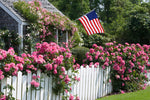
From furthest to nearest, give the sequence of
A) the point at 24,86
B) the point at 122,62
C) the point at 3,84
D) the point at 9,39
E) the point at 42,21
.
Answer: the point at 42,21 → the point at 9,39 → the point at 122,62 → the point at 24,86 → the point at 3,84

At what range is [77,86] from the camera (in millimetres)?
5633

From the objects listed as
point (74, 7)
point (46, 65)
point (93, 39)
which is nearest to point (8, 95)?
point (46, 65)

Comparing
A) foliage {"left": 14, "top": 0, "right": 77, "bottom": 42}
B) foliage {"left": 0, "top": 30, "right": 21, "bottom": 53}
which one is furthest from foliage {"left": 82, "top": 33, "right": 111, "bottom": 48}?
foliage {"left": 0, "top": 30, "right": 21, "bottom": 53}

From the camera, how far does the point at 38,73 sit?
4.43 meters

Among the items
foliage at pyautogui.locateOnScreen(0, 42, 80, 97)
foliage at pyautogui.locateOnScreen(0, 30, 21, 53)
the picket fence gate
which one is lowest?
the picket fence gate

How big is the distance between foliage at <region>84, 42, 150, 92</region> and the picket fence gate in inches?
11.9

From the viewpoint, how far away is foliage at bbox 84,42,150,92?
7168mm

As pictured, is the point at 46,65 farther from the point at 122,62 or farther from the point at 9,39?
the point at 9,39

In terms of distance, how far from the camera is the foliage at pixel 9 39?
1083 centimetres

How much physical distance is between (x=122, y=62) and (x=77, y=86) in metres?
2.42

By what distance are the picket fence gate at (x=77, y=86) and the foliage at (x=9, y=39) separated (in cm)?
559

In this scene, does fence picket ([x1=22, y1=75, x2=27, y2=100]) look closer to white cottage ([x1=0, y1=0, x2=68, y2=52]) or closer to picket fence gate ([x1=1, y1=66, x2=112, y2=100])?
picket fence gate ([x1=1, y1=66, x2=112, y2=100])

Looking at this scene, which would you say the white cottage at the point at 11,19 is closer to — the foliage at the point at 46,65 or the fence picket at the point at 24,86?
the foliage at the point at 46,65

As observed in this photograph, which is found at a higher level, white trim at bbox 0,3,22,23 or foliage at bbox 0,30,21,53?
white trim at bbox 0,3,22,23
